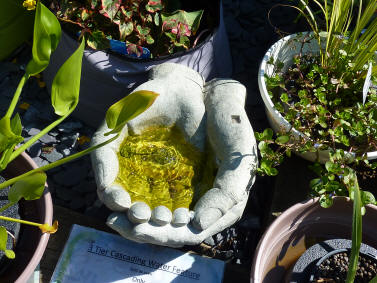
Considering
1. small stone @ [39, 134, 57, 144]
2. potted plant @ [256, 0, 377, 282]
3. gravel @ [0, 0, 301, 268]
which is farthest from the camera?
small stone @ [39, 134, 57, 144]

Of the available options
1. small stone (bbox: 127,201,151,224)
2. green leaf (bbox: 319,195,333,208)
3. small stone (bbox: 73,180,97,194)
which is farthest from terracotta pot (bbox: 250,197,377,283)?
small stone (bbox: 73,180,97,194)

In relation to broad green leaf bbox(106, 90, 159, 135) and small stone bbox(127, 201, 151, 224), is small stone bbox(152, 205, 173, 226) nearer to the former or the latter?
small stone bbox(127, 201, 151, 224)

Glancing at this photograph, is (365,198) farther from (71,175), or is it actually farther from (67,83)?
(71,175)

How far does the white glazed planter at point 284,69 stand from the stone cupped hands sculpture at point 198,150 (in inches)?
3.1

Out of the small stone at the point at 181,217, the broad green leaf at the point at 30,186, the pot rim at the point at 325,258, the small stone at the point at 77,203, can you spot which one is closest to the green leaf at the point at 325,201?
the pot rim at the point at 325,258

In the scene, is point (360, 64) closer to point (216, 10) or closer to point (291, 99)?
point (291, 99)

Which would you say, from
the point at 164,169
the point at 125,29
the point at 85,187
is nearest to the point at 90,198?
Answer: the point at 85,187

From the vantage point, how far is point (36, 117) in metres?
1.78

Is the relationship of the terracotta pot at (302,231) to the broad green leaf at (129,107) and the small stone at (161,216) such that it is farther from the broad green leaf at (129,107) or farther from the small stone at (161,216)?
the broad green leaf at (129,107)

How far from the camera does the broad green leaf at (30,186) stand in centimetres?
100

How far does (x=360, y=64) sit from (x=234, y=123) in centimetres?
41

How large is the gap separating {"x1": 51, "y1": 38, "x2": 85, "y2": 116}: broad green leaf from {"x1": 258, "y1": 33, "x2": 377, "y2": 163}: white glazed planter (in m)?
0.61

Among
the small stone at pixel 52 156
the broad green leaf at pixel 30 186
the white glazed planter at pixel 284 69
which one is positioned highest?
the broad green leaf at pixel 30 186

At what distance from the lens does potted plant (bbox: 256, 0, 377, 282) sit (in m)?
1.34
